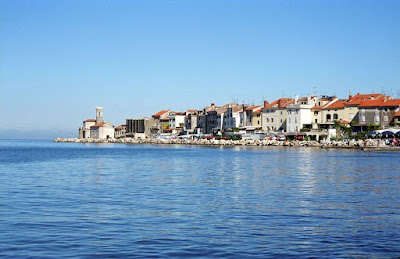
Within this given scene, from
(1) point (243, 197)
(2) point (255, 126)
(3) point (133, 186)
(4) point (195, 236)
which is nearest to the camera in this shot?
(4) point (195, 236)

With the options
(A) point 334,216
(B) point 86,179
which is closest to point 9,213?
(A) point 334,216

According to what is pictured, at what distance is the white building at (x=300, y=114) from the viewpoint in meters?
91.6

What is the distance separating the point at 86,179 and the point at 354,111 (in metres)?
65.2

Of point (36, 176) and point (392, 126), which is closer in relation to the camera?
point (36, 176)

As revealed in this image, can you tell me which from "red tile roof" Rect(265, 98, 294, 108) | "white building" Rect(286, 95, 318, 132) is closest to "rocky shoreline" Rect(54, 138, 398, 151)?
"white building" Rect(286, 95, 318, 132)

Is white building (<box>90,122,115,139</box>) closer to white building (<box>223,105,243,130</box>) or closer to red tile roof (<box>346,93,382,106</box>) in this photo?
white building (<box>223,105,243,130</box>)

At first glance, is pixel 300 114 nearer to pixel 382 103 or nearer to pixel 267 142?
pixel 267 142

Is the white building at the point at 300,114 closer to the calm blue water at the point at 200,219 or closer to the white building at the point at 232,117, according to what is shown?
the white building at the point at 232,117

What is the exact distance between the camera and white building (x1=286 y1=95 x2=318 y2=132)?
301 feet

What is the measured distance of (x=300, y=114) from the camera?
91.4 m

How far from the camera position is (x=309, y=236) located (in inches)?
508

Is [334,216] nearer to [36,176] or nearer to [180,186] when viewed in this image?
[180,186]

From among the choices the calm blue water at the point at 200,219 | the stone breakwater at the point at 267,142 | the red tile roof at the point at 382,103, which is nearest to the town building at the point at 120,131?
the stone breakwater at the point at 267,142

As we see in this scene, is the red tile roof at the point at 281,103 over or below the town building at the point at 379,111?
over
